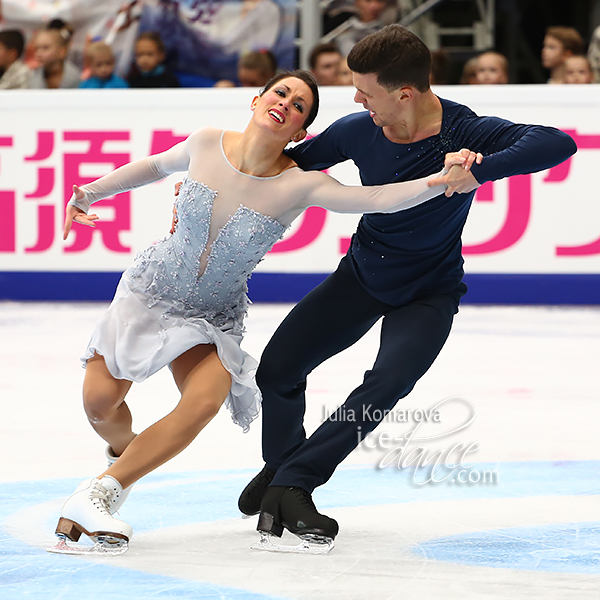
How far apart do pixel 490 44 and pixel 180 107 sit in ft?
8.30

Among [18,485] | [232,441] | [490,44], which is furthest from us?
[490,44]

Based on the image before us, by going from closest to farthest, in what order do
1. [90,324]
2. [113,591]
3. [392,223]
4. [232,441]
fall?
[113,591] → [392,223] → [232,441] → [90,324]

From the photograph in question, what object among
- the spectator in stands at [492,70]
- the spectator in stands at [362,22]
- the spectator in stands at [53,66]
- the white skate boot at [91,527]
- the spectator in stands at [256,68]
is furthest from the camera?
the spectator in stands at [53,66]

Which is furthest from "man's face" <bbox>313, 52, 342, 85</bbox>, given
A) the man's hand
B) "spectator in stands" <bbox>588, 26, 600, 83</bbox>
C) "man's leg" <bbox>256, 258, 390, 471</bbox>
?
the man's hand

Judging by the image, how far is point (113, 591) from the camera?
195cm

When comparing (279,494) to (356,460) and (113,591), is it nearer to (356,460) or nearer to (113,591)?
(113,591)

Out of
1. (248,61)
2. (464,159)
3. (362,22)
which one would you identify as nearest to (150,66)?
(248,61)

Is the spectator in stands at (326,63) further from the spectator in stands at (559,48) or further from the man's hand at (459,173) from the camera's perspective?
the man's hand at (459,173)

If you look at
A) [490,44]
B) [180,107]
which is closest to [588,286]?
[490,44]

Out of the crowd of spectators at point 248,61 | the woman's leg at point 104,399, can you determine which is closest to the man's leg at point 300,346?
the woman's leg at point 104,399

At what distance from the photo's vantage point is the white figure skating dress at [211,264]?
7.80ft

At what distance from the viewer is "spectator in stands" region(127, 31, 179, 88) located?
21.8 feet

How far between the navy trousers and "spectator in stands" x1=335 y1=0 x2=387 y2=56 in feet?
14.4

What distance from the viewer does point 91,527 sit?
217cm
